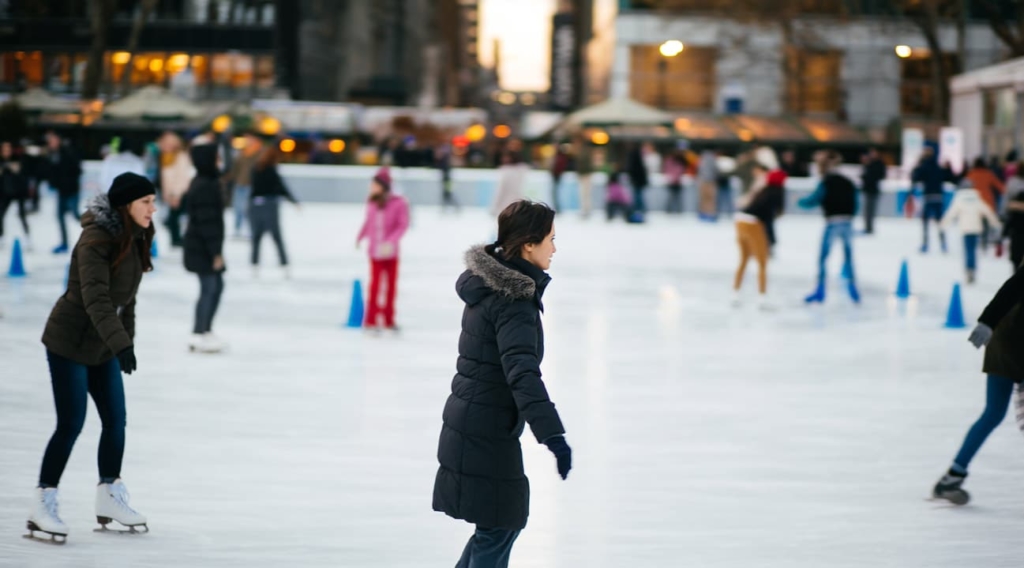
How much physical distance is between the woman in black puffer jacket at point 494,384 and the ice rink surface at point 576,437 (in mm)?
1430

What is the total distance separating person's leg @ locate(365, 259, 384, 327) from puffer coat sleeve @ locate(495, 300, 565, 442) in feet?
28.3

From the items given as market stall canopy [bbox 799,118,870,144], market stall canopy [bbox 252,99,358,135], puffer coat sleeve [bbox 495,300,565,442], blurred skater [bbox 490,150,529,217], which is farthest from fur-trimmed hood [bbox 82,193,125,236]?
market stall canopy [bbox 799,118,870,144]

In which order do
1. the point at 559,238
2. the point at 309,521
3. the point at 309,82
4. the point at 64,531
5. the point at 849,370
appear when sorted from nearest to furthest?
the point at 64,531 → the point at 309,521 → the point at 849,370 → the point at 559,238 → the point at 309,82

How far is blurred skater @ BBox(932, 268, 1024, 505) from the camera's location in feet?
20.0

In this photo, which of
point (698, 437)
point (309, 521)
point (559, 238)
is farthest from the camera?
point (559, 238)

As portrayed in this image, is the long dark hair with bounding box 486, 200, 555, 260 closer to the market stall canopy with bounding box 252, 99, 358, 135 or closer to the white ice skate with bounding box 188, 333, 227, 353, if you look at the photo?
the white ice skate with bounding box 188, 333, 227, 353

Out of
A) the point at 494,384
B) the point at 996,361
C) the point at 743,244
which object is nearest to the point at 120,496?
the point at 494,384

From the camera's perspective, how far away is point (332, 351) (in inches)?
458

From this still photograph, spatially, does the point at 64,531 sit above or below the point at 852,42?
below

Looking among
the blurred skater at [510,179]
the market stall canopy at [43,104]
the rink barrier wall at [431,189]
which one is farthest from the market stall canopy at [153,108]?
the blurred skater at [510,179]

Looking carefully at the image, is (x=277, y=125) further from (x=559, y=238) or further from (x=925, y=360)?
(x=925, y=360)

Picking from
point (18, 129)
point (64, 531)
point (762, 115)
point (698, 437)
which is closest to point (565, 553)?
point (64, 531)

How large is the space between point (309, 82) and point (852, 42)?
2417 centimetres

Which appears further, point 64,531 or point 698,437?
point 698,437
